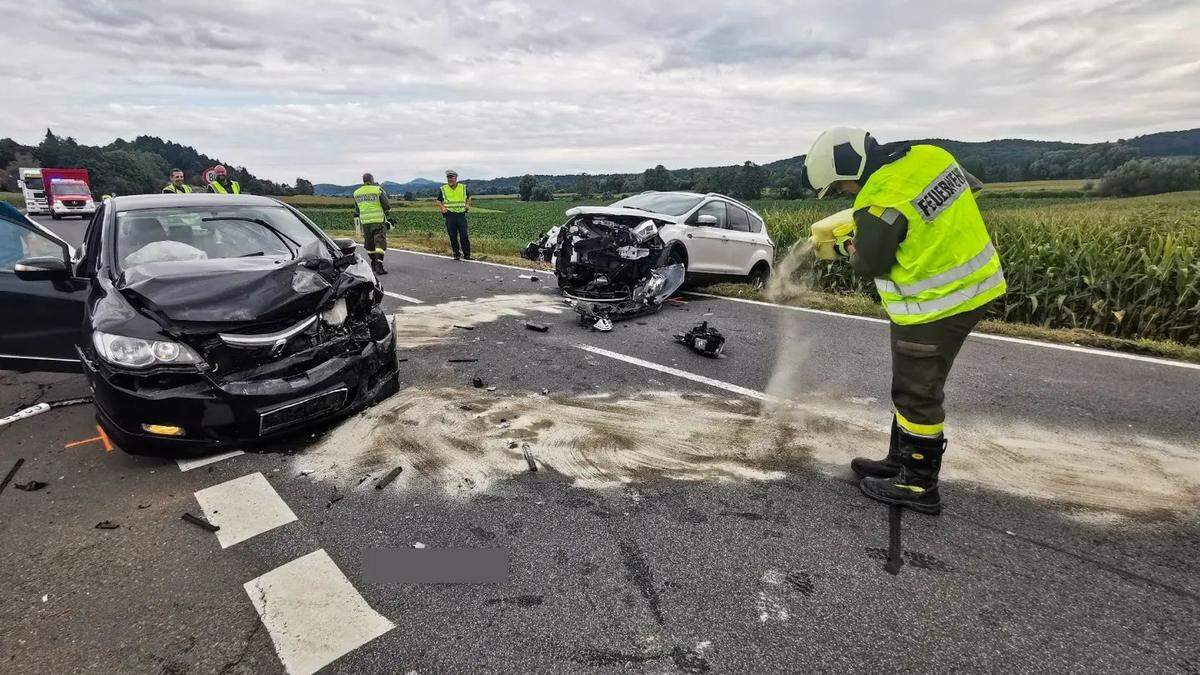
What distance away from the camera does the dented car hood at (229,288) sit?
10.7 ft

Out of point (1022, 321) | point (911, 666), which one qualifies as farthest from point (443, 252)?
point (911, 666)

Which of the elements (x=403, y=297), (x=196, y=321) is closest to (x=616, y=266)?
(x=403, y=297)

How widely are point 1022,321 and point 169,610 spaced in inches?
382

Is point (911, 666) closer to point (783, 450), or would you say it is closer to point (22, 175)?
point (783, 450)

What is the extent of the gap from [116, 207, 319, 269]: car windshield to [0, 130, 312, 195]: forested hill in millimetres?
45777

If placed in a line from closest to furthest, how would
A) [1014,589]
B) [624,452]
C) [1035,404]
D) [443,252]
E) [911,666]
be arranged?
1. [911,666]
2. [1014,589]
3. [624,452]
4. [1035,404]
5. [443,252]

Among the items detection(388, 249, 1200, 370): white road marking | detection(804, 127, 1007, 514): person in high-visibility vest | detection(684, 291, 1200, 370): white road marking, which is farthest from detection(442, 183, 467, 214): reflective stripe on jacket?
detection(804, 127, 1007, 514): person in high-visibility vest

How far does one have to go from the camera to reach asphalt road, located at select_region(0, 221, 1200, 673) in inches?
82.3

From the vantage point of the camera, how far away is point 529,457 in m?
3.52

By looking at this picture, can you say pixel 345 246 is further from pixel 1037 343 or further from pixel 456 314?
pixel 1037 343

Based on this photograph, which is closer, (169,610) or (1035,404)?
(169,610)

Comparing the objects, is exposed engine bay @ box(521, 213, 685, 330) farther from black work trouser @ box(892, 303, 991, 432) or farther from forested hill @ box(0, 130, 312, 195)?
forested hill @ box(0, 130, 312, 195)

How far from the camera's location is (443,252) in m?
15.2

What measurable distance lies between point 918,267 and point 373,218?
10610 mm
